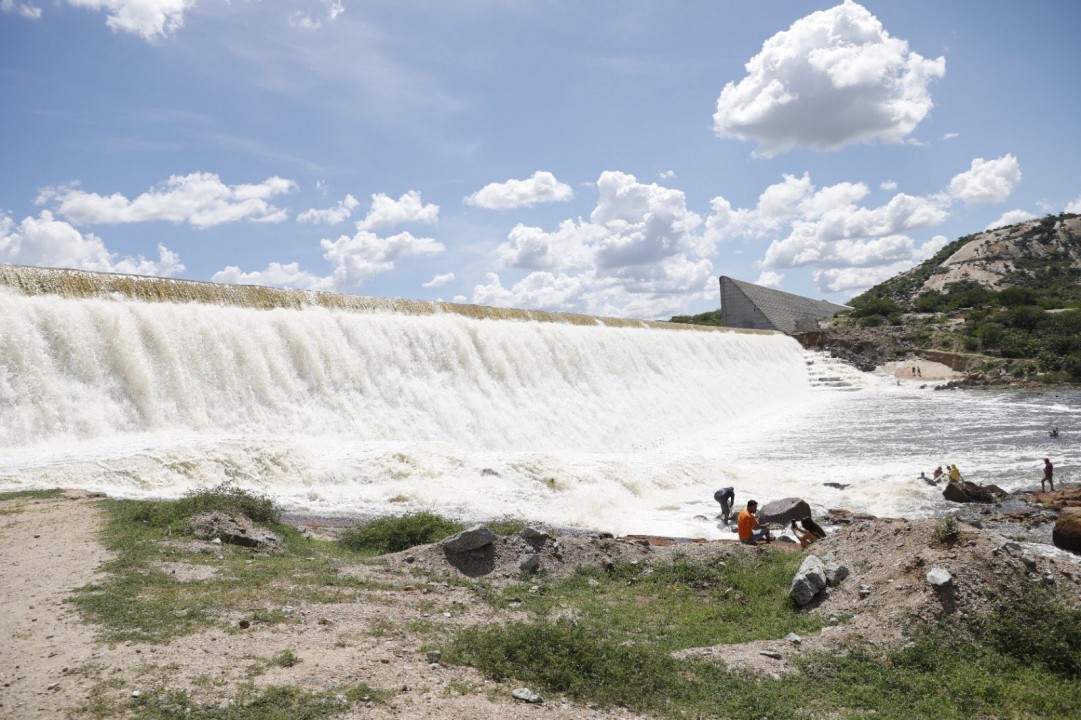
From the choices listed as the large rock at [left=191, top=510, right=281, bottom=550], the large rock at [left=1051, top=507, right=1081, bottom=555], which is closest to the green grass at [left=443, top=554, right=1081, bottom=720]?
the large rock at [left=191, top=510, right=281, bottom=550]

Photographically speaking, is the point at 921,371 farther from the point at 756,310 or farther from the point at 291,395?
the point at 291,395

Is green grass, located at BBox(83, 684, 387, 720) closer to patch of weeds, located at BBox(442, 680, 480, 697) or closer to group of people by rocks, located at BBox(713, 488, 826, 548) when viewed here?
patch of weeds, located at BBox(442, 680, 480, 697)

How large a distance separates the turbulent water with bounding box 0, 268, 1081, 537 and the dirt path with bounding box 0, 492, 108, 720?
2.46m

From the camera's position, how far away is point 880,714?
5.62 m

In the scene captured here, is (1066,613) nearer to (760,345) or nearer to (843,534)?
(843,534)

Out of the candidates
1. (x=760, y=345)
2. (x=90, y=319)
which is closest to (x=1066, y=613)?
(x=90, y=319)

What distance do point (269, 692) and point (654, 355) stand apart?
30791mm

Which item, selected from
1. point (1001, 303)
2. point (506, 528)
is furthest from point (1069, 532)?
point (1001, 303)

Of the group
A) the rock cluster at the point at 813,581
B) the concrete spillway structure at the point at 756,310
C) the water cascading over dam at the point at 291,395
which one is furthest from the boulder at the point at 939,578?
the concrete spillway structure at the point at 756,310

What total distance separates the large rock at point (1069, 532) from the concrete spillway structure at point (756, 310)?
57.2 m

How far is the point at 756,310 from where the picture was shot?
68312 millimetres

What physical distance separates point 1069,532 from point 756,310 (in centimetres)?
5920

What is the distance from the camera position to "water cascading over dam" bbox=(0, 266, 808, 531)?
1398 centimetres

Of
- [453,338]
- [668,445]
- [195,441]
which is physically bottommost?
[668,445]
